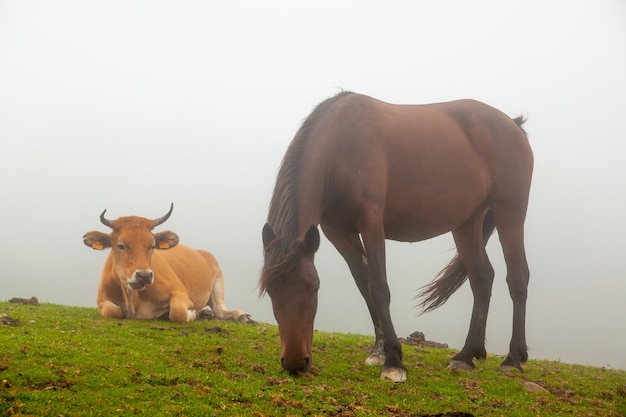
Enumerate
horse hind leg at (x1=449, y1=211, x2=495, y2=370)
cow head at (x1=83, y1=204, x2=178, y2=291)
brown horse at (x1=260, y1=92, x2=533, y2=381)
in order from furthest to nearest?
cow head at (x1=83, y1=204, x2=178, y2=291) → horse hind leg at (x1=449, y1=211, x2=495, y2=370) → brown horse at (x1=260, y1=92, x2=533, y2=381)

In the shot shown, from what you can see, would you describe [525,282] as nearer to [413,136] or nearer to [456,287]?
[456,287]

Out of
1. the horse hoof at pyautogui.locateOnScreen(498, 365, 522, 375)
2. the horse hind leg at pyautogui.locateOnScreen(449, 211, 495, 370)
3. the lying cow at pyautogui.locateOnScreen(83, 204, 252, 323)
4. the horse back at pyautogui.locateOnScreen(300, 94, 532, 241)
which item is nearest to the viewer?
the horse back at pyautogui.locateOnScreen(300, 94, 532, 241)

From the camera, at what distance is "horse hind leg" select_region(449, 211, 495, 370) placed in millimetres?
9031

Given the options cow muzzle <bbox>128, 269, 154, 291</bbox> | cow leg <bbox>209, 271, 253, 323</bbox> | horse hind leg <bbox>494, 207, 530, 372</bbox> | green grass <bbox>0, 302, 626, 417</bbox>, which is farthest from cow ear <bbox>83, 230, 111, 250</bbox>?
horse hind leg <bbox>494, 207, 530, 372</bbox>

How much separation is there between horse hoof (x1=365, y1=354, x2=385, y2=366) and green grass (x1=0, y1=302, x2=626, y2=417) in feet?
0.61

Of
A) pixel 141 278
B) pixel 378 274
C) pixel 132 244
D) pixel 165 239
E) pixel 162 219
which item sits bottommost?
pixel 141 278

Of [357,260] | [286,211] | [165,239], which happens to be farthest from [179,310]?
[286,211]

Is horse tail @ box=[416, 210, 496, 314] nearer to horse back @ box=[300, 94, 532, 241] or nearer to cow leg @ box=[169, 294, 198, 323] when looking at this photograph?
horse back @ box=[300, 94, 532, 241]

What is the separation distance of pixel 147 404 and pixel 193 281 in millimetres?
7848

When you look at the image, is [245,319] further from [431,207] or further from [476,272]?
[431,207]

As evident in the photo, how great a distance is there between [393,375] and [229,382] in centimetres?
199

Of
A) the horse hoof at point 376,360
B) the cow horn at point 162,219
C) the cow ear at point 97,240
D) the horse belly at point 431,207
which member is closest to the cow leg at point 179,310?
the cow horn at point 162,219

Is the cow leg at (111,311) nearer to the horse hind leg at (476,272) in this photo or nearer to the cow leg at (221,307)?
the cow leg at (221,307)

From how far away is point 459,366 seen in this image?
27.6 feet
